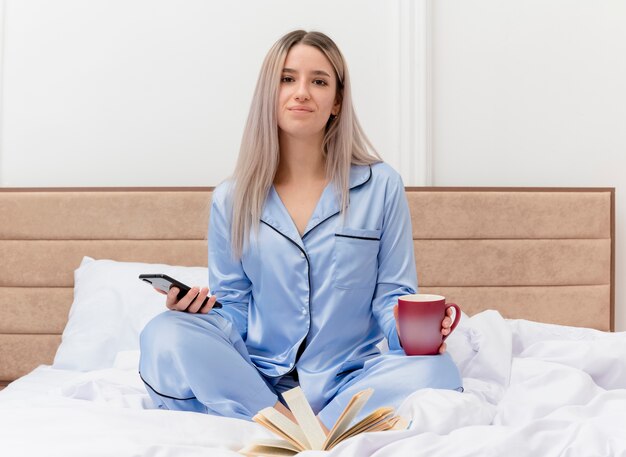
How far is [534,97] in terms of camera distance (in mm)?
2705

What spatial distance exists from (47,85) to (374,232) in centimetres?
150

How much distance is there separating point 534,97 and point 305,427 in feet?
6.17

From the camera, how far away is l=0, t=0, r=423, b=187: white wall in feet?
8.68

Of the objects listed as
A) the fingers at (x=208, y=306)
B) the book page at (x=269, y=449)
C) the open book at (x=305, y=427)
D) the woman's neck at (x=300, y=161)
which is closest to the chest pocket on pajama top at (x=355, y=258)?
the woman's neck at (x=300, y=161)

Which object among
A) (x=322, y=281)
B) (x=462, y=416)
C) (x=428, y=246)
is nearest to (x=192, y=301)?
(x=322, y=281)

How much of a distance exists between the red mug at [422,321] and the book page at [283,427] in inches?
15.6

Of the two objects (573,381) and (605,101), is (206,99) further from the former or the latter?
(573,381)

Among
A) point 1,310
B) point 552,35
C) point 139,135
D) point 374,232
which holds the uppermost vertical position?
point 552,35

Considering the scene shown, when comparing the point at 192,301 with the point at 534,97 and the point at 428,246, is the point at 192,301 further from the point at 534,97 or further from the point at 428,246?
the point at 534,97

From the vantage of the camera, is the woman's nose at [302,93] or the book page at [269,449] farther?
the woman's nose at [302,93]

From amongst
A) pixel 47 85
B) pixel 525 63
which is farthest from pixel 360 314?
pixel 47 85

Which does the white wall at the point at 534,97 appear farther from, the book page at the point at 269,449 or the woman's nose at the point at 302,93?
the book page at the point at 269,449

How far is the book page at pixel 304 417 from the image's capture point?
124 cm

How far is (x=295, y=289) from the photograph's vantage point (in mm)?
1794
